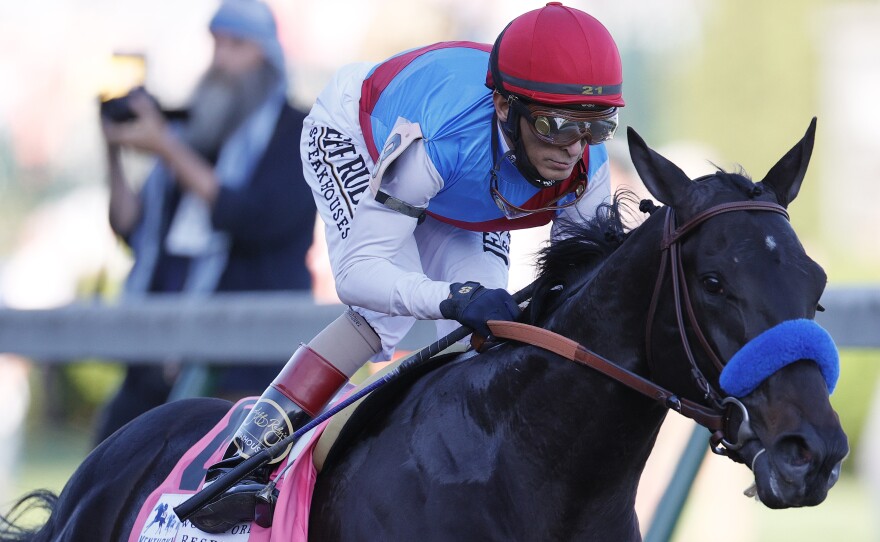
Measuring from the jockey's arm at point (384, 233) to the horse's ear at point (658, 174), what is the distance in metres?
0.64

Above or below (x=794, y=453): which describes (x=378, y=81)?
above

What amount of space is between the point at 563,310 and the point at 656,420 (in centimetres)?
32

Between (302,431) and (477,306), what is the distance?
56 centimetres

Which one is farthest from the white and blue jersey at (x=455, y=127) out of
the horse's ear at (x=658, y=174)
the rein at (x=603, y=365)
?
the horse's ear at (x=658, y=174)

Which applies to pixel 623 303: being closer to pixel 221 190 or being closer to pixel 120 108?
pixel 221 190

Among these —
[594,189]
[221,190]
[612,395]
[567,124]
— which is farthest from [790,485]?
[221,190]

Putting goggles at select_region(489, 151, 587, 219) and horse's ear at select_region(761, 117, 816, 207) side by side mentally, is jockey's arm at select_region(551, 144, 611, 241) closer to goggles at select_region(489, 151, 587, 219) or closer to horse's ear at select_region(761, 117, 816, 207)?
goggles at select_region(489, 151, 587, 219)

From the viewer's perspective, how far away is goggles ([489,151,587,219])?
10.9 feet

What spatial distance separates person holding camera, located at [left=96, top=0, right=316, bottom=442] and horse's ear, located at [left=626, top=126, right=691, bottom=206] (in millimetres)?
2963

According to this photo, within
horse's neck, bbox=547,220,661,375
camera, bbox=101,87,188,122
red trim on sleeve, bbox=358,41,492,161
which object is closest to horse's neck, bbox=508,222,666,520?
horse's neck, bbox=547,220,661,375

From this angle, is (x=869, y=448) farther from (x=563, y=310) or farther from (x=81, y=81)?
(x=81, y=81)

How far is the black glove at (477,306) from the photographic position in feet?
9.89

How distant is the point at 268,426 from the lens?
11.1 ft

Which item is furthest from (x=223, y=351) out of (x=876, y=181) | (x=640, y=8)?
(x=876, y=181)
